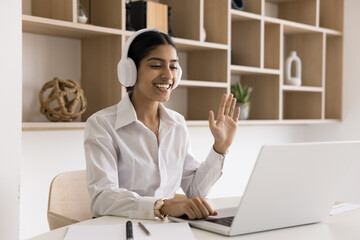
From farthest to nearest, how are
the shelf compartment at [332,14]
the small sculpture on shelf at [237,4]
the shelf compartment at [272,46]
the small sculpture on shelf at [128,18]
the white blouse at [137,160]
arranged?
1. the shelf compartment at [332,14]
2. the shelf compartment at [272,46]
3. the small sculpture on shelf at [237,4]
4. the small sculpture on shelf at [128,18]
5. the white blouse at [137,160]

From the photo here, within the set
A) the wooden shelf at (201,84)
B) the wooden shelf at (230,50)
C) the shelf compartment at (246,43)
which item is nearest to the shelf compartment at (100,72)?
the wooden shelf at (230,50)

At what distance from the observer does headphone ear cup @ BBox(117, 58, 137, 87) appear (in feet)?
6.36

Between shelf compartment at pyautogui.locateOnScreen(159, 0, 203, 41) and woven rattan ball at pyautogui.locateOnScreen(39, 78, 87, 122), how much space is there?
0.88 meters

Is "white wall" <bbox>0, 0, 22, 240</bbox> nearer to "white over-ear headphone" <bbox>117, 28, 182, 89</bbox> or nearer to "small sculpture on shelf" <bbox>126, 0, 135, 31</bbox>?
"white over-ear headphone" <bbox>117, 28, 182, 89</bbox>

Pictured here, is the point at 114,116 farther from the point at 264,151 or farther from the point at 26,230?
the point at 26,230

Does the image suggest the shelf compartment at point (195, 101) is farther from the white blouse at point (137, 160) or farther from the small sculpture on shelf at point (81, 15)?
the white blouse at point (137, 160)

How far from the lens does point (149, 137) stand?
1.92 metres

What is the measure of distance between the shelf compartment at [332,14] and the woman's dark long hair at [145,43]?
2.55 meters

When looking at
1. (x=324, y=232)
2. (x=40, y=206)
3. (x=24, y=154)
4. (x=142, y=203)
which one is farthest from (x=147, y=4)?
(x=324, y=232)

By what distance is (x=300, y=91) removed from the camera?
4168mm

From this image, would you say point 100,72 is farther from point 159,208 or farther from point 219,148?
point 159,208

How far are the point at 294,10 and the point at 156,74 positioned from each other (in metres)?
2.47

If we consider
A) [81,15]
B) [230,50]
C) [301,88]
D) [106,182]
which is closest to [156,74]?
[106,182]

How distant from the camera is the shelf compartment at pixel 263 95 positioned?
366 cm
